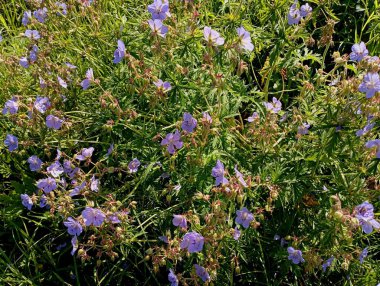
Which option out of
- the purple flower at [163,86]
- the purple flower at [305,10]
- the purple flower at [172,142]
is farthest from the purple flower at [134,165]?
the purple flower at [305,10]

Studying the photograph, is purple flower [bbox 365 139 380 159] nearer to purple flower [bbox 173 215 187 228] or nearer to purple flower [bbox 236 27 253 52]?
purple flower [bbox 236 27 253 52]

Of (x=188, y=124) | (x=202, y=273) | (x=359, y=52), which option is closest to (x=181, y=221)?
(x=202, y=273)

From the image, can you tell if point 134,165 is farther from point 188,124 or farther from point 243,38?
point 243,38

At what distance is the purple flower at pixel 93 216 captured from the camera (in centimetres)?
207

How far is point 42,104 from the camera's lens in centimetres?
246

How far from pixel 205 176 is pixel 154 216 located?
29 cm

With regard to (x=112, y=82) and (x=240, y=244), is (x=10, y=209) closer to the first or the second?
(x=112, y=82)

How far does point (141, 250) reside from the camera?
8.54ft

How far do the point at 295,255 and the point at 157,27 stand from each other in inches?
42.4

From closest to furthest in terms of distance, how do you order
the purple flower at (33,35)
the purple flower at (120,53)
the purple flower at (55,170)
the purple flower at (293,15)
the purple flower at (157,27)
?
the purple flower at (157,27)
the purple flower at (120,53)
the purple flower at (55,170)
the purple flower at (293,15)
the purple flower at (33,35)

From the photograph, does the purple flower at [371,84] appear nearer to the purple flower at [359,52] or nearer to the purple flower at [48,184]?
the purple flower at [359,52]

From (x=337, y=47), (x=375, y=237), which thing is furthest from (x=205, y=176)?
(x=337, y=47)

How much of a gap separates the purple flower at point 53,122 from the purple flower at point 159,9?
0.62 meters

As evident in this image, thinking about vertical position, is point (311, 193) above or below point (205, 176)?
below
